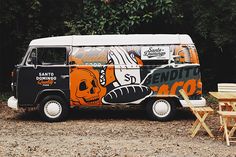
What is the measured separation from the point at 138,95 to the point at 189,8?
5.61 meters

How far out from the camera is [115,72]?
41.7 ft

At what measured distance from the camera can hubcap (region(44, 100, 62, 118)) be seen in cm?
1283

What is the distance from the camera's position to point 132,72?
12711 mm

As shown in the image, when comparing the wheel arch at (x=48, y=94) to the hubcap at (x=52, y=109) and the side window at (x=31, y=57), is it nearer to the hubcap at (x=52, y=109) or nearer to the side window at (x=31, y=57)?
the hubcap at (x=52, y=109)

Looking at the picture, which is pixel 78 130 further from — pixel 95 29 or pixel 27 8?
pixel 27 8

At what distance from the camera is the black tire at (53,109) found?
1282 centimetres

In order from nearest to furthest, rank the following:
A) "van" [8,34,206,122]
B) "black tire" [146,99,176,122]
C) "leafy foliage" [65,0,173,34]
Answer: "van" [8,34,206,122]
"black tire" [146,99,176,122]
"leafy foliage" [65,0,173,34]

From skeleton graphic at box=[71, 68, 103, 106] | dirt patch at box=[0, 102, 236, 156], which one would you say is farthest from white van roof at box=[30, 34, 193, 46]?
dirt patch at box=[0, 102, 236, 156]

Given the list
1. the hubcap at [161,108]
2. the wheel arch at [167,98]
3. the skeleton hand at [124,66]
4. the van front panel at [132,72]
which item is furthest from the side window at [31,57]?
the hubcap at [161,108]

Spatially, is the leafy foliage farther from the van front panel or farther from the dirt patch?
the van front panel

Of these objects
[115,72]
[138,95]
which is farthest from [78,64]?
[138,95]

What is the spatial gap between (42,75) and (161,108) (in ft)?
10.9

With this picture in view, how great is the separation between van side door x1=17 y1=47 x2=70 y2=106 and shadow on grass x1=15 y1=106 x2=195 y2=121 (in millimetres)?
940

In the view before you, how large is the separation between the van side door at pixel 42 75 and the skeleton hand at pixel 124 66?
130 cm
